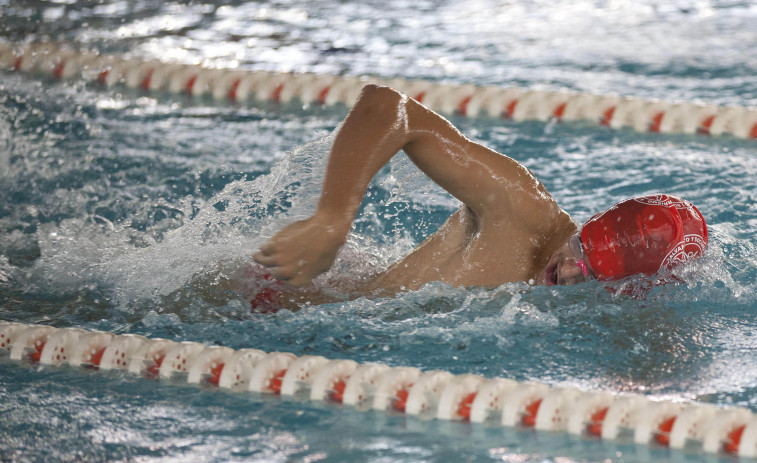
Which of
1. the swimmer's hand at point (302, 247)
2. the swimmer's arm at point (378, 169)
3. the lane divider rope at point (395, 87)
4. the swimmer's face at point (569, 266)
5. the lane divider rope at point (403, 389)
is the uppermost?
the lane divider rope at point (395, 87)

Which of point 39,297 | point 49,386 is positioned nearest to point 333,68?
point 39,297

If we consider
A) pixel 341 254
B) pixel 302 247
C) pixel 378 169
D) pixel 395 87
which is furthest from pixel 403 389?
pixel 395 87

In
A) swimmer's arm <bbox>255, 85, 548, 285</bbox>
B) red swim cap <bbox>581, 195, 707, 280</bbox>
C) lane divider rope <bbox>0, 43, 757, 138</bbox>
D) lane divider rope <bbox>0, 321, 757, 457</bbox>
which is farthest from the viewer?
lane divider rope <bbox>0, 43, 757, 138</bbox>

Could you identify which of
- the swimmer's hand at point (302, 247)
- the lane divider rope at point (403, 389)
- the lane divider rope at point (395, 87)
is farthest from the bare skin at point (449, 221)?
the lane divider rope at point (395, 87)

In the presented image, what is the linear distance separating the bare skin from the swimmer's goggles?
22 mm

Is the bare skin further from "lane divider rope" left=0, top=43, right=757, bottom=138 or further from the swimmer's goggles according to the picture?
"lane divider rope" left=0, top=43, right=757, bottom=138

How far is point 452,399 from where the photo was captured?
7.30 ft

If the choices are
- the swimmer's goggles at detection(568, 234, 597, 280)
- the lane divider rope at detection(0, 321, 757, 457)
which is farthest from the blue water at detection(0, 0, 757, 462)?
the swimmer's goggles at detection(568, 234, 597, 280)

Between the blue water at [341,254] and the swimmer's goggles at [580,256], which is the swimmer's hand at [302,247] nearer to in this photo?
the blue water at [341,254]

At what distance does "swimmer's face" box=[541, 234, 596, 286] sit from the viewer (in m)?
2.53

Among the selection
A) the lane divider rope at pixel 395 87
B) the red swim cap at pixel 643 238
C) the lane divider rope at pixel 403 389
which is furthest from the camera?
the lane divider rope at pixel 395 87

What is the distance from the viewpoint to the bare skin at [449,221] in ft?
7.32

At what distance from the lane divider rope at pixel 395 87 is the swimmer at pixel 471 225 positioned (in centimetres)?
220

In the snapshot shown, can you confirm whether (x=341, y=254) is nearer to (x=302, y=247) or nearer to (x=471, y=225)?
(x=471, y=225)
